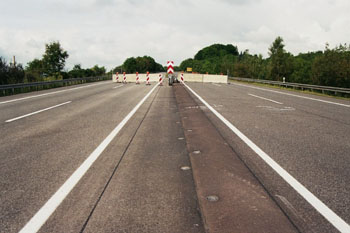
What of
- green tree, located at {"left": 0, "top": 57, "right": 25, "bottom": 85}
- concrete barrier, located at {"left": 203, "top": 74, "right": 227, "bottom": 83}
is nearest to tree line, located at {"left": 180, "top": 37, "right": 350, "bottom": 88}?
concrete barrier, located at {"left": 203, "top": 74, "right": 227, "bottom": 83}

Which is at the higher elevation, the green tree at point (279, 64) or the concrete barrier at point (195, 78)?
the green tree at point (279, 64)

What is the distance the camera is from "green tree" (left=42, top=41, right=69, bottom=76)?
66062mm

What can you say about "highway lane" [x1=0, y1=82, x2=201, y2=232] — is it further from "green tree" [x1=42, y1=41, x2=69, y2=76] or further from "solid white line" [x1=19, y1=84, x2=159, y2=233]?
"green tree" [x1=42, y1=41, x2=69, y2=76]

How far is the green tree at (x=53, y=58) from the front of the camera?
66062 mm

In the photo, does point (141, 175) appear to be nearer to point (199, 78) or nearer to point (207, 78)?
point (207, 78)

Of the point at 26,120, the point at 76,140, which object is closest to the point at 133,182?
the point at 76,140

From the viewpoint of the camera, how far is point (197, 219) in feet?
8.36

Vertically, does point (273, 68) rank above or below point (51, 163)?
above

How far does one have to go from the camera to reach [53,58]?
6656 centimetres

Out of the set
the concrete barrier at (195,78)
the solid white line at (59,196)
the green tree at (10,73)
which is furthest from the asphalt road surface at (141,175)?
the concrete barrier at (195,78)

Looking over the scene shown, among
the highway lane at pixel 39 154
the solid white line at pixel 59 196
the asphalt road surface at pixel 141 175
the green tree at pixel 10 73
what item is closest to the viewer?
the solid white line at pixel 59 196

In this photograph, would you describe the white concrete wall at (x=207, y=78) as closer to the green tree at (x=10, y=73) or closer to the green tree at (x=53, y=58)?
the green tree at (x=10, y=73)

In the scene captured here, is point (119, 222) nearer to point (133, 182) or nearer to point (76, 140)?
point (133, 182)

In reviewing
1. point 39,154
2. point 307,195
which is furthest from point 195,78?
point 307,195
